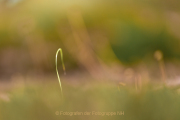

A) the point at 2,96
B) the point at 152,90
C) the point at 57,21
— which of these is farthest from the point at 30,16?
the point at 152,90

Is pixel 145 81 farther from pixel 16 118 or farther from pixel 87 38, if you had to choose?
pixel 16 118

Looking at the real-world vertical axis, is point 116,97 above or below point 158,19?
below

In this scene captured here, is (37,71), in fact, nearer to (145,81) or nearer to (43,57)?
(43,57)

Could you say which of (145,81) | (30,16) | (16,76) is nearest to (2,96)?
(16,76)

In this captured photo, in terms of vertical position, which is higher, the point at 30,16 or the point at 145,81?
the point at 30,16
